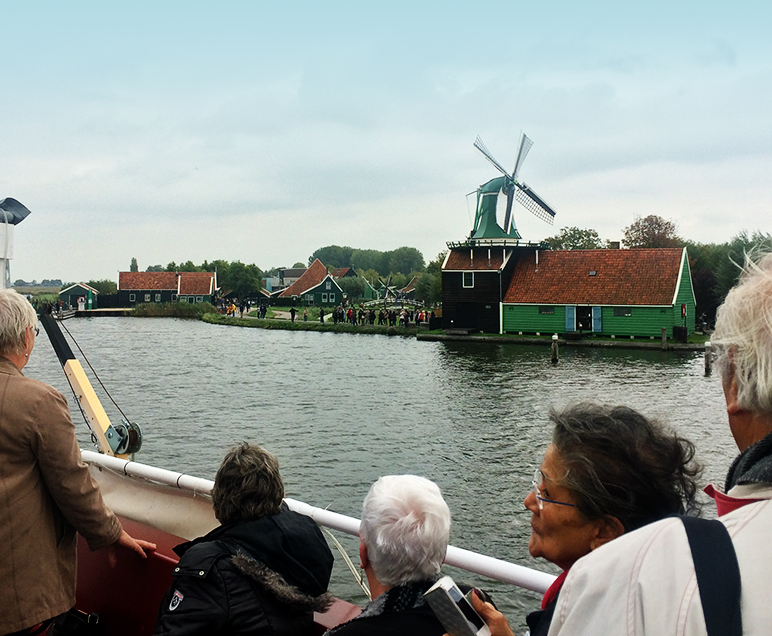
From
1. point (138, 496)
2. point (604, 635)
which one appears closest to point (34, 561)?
point (138, 496)

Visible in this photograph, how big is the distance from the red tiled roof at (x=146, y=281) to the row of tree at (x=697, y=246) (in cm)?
3596

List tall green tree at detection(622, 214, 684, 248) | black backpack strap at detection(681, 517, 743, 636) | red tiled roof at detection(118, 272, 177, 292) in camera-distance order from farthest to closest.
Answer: red tiled roof at detection(118, 272, 177, 292) → tall green tree at detection(622, 214, 684, 248) → black backpack strap at detection(681, 517, 743, 636)

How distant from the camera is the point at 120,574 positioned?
262 cm

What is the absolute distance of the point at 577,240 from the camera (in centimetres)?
5434

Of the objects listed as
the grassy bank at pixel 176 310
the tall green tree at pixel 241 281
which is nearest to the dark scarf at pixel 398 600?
the grassy bank at pixel 176 310

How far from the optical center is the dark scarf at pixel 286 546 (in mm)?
1795

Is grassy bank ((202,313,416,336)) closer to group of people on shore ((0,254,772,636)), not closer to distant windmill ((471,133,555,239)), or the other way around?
distant windmill ((471,133,555,239))

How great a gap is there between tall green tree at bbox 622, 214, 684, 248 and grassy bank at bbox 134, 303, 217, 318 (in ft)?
106

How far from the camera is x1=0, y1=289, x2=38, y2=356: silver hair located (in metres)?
1.89

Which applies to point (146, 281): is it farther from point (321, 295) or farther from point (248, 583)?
point (248, 583)

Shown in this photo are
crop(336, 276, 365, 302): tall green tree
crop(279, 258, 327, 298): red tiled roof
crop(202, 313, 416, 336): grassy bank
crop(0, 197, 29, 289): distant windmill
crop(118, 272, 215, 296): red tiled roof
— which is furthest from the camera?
crop(336, 276, 365, 302): tall green tree

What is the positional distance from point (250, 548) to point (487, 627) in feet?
2.33

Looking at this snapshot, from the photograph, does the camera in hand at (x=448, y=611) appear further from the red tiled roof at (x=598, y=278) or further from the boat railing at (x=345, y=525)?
the red tiled roof at (x=598, y=278)

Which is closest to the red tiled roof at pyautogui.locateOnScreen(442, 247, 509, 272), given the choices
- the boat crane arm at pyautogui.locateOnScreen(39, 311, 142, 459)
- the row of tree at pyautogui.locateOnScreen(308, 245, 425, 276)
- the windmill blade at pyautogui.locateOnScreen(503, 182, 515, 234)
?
the windmill blade at pyautogui.locateOnScreen(503, 182, 515, 234)
